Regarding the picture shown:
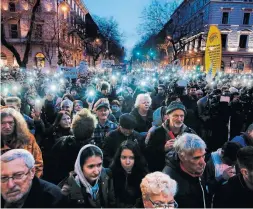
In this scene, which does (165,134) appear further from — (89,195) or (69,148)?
(89,195)

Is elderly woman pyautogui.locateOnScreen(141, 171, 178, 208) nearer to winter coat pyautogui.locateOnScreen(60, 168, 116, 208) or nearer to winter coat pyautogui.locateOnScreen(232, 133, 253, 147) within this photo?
winter coat pyautogui.locateOnScreen(60, 168, 116, 208)

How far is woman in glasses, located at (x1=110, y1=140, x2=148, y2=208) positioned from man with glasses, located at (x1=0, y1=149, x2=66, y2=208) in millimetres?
870

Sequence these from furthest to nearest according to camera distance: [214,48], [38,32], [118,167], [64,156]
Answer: [38,32] → [214,48] → [64,156] → [118,167]

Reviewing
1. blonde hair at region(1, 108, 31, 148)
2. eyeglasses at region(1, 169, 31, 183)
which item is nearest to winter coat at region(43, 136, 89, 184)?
blonde hair at region(1, 108, 31, 148)

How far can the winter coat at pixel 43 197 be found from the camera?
217cm

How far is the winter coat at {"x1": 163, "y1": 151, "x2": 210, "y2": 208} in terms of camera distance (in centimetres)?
252

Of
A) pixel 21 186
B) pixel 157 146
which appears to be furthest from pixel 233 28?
pixel 21 186

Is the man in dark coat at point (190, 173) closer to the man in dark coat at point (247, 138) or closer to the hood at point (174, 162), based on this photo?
the hood at point (174, 162)

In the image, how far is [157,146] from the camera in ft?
12.3

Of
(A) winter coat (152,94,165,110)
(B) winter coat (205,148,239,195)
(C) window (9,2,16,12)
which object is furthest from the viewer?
(C) window (9,2,16,12)

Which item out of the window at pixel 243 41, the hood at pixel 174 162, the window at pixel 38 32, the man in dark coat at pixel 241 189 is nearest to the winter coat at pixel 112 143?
the hood at pixel 174 162

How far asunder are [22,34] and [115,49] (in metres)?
33.6

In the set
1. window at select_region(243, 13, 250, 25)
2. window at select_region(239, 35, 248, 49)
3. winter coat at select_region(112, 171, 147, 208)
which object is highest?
window at select_region(243, 13, 250, 25)

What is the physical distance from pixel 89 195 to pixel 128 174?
73cm
